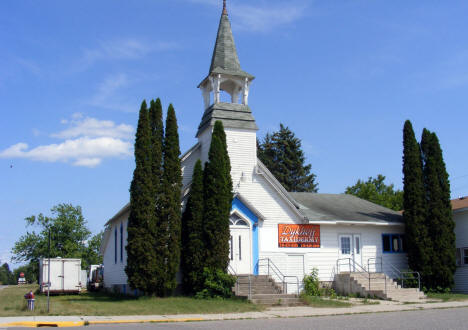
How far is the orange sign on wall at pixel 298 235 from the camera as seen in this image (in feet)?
82.9

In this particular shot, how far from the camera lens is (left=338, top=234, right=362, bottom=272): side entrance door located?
2628 centimetres

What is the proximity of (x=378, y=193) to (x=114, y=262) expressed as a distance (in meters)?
37.2

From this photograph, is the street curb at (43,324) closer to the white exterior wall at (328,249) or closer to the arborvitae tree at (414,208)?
the white exterior wall at (328,249)

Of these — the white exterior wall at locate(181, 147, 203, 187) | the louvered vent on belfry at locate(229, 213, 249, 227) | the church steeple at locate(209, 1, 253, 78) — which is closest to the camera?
the louvered vent on belfry at locate(229, 213, 249, 227)

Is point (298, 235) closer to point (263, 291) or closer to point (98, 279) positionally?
point (263, 291)

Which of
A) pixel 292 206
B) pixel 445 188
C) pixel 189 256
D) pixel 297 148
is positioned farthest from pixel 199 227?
pixel 297 148

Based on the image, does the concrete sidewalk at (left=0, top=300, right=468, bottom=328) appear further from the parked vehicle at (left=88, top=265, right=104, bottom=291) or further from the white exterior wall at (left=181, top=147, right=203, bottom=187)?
the parked vehicle at (left=88, top=265, right=104, bottom=291)

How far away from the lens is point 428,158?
87.3ft

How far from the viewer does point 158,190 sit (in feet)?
71.9

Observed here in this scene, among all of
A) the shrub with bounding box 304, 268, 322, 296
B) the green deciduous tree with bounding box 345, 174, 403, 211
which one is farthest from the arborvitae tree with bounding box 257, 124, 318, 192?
the shrub with bounding box 304, 268, 322, 296

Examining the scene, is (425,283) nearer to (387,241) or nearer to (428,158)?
(387,241)

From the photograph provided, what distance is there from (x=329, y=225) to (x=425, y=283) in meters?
5.51

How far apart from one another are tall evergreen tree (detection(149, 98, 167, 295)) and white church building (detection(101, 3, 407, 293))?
236 centimetres

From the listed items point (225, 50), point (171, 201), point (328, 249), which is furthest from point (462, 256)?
point (225, 50)
